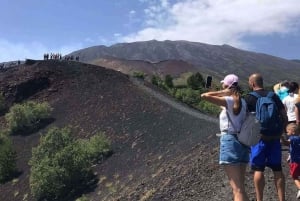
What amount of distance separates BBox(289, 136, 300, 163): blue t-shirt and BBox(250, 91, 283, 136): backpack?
129cm

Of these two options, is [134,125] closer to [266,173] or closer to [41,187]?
[41,187]

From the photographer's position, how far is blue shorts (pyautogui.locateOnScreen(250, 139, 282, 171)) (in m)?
7.95

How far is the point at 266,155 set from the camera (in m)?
8.03

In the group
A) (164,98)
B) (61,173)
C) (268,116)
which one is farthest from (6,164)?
(268,116)

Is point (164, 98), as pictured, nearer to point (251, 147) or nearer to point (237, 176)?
point (251, 147)

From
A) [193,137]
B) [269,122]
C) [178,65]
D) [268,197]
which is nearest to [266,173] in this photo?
[268,197]

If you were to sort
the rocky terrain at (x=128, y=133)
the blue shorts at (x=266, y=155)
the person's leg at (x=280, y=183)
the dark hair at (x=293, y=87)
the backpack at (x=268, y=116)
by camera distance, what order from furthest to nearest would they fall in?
the rocky terrain at (x=128, y=133) < the dark hair at (x=293, y=87) < the person's leg at (x=280, y=183) < the blue shorts at (x=266, y=155) < the backpack at (x=268, y=116)

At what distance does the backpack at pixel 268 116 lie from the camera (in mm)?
7766

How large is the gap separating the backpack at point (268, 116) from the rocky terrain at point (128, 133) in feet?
9.31

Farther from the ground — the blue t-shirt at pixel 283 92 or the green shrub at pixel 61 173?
the blue t-shirt at pixel 283 92

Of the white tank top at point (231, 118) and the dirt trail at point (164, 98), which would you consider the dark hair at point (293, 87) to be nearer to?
the white tank top at point (231, 118)

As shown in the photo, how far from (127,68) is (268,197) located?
102820mm

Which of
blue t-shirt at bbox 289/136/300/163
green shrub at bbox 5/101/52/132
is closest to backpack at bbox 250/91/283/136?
blue t-shirt at bbox 289/136/300/163

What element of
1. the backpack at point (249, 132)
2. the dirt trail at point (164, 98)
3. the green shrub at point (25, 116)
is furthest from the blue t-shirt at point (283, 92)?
the green shrub at point (25, 116)
